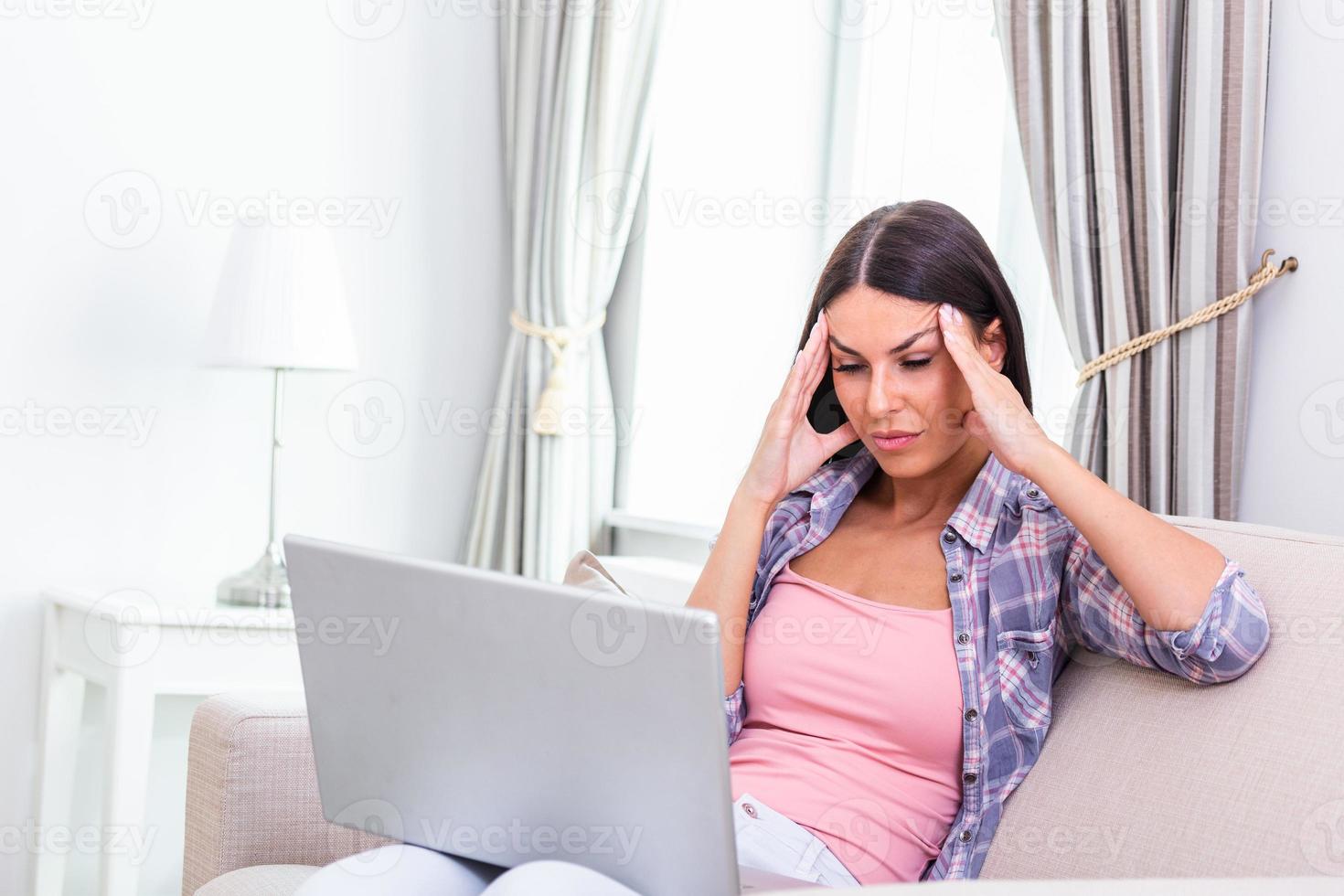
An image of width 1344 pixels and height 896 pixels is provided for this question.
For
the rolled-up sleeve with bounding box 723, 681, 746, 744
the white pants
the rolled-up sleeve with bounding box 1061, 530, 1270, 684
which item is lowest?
the white pants

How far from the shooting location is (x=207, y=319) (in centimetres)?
271

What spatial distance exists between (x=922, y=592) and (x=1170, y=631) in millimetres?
287

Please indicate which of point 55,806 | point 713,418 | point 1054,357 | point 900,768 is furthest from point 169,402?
point 900,768

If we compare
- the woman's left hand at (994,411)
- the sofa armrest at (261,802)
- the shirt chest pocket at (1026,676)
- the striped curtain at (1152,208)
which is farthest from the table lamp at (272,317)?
the shirt chest pocket at (1026,676)

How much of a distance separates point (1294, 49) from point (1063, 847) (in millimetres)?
992

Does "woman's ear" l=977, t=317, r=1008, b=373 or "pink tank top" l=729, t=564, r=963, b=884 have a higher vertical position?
"woman's ear" l=977, t=317, r=1008, b=373

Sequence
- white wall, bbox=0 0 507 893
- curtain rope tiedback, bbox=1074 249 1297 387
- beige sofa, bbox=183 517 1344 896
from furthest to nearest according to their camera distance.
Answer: white wall, bbox=0 0 507 893 → curtain rope tiedback, bbox=1074 249 1297 387 → beige sofa, bbox=183 517 1344 896

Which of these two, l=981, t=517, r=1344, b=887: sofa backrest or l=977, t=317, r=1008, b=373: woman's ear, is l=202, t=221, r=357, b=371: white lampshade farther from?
l=981, t=517, r=1344, b=887: sofa backrest

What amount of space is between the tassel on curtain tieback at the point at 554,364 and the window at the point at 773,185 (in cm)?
14

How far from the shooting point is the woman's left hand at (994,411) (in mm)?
1280

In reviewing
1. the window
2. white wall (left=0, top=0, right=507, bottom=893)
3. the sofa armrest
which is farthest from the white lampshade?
the sofa armrest

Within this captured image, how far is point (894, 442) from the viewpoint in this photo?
141cm

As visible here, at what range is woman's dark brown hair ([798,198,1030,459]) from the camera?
1386mm

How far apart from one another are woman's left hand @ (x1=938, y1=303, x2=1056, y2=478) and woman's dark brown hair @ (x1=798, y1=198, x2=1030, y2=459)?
32 mm
